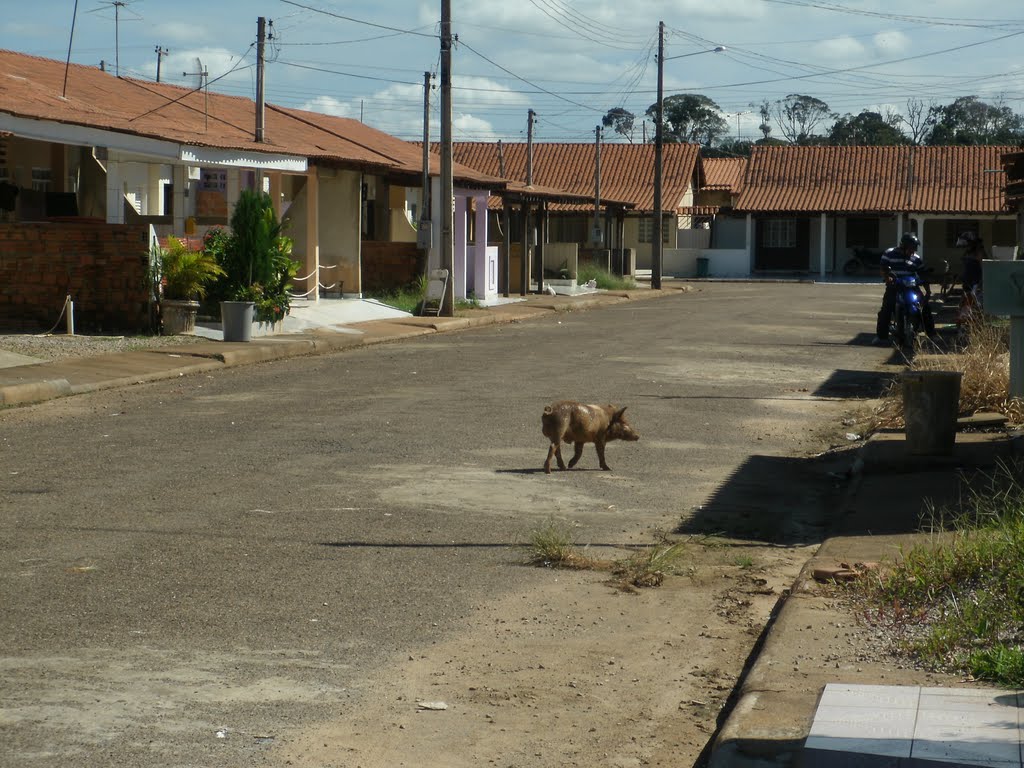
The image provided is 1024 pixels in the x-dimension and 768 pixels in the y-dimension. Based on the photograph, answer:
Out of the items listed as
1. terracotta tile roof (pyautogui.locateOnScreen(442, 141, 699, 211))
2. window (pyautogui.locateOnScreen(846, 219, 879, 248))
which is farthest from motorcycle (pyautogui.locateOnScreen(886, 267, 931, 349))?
window (pyautogui.locateOnScreen(846, 219, 879, 248))

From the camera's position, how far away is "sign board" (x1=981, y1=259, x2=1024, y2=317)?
11.2m

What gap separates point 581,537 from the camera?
8594 millimetres

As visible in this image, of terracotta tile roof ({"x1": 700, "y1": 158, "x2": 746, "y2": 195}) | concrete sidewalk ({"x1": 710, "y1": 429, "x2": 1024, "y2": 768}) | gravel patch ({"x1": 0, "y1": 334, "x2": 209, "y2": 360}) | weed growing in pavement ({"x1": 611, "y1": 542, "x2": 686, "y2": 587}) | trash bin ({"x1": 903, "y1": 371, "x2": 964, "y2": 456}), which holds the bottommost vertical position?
weed growing in pavement ({"x1": 611, "y1": 542, "x2": 686, "y2": 587})

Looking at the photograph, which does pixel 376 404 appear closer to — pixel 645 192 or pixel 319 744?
pixel 319 744

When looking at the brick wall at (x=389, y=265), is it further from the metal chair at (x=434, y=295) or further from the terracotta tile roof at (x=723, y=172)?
the terracotta tile roof at (x=723, y=172)

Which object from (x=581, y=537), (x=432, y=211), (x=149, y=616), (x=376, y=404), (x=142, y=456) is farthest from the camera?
(x=432, y=211)

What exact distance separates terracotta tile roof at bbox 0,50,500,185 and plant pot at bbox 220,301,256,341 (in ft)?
9.69

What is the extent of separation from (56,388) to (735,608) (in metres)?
10.5

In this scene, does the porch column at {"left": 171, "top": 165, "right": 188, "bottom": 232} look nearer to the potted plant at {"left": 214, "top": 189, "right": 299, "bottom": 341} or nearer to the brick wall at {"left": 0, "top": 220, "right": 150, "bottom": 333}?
the potted plant at {"left": 214, "top": 189, "right": 299, "bottom": 341}

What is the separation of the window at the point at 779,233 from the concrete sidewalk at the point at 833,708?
56.5m

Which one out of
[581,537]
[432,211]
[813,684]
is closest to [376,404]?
[581,537]

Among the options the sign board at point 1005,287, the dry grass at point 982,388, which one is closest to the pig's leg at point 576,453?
the dry grass at point 982,388

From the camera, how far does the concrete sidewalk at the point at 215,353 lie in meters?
15.8

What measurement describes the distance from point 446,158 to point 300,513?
21104 mm
